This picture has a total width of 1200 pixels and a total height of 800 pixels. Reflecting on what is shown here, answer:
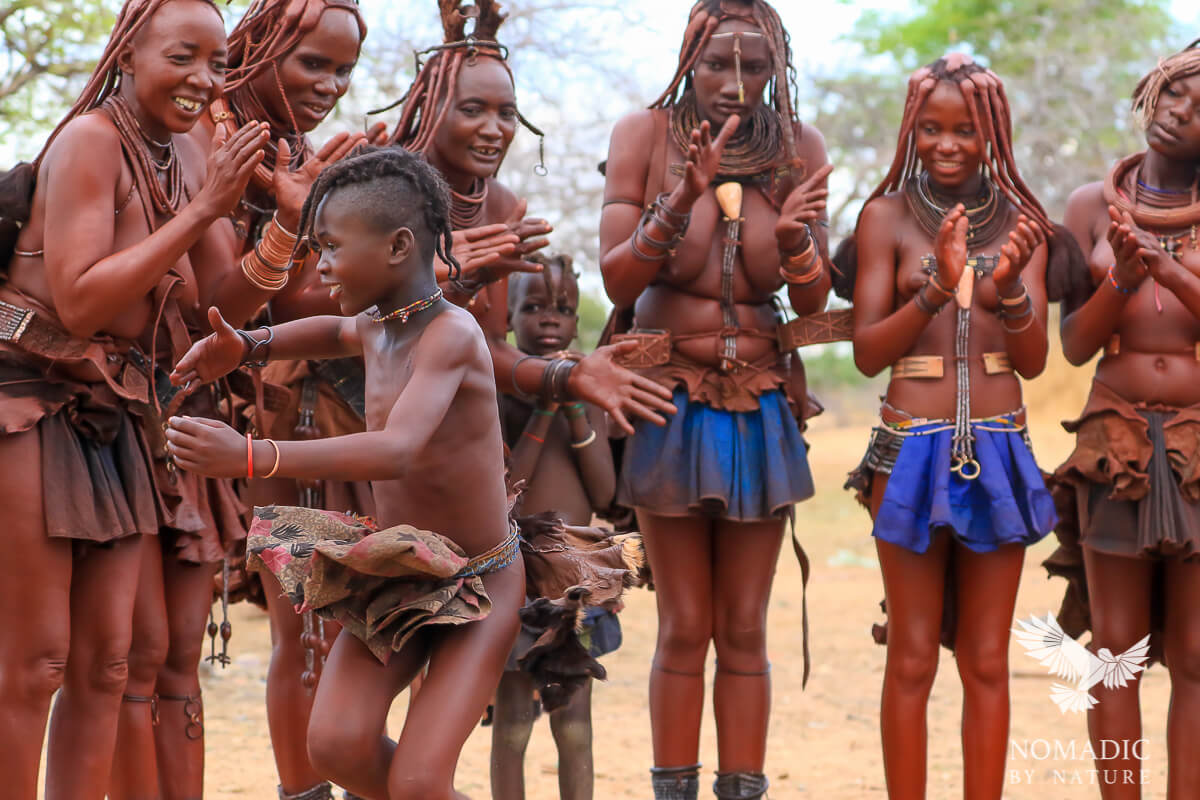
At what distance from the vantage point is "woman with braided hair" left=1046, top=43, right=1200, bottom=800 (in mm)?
4219

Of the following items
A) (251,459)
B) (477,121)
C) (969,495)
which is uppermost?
(477,121)

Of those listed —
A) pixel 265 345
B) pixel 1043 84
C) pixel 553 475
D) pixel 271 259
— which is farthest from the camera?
pixel 1043 84

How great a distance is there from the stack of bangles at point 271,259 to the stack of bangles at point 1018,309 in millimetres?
2135

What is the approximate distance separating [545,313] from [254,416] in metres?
1.22

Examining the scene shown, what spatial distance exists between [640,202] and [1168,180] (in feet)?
5.69

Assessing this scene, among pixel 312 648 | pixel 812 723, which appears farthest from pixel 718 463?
pixel 812 723

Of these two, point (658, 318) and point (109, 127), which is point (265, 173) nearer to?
point (109, 127)

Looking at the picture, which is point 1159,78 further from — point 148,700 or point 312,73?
point 148,700

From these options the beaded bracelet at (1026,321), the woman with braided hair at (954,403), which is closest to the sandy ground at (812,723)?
the woman with braided hair at (954,403)

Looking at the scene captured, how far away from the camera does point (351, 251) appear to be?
3068 mm

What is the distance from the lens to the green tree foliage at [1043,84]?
17.8 meters

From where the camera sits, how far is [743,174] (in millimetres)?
4562

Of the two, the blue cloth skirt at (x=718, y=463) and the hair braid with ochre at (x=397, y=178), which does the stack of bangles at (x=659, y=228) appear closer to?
the blue cloth skirt at (x=718, y=463)

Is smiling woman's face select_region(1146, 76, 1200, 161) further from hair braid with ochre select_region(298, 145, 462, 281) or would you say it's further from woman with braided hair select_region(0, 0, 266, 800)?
woman with braided hair select_region(0, 0, 266, 800)
